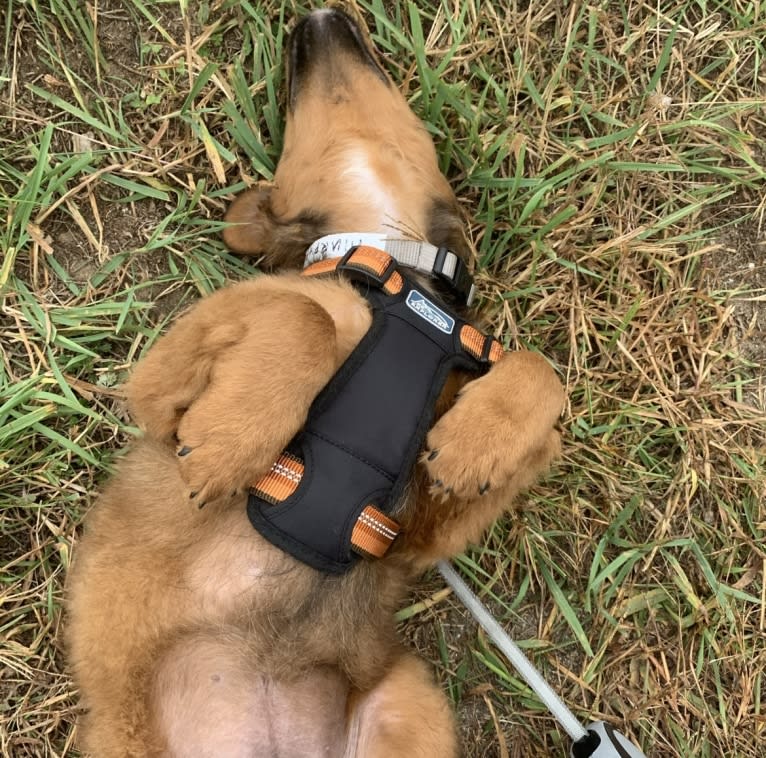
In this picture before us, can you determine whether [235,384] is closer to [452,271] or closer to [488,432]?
[488,432]

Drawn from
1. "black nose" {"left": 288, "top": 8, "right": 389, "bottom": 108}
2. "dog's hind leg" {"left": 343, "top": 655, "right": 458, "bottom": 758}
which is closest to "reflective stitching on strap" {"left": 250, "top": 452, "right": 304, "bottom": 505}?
"dog's hind leg" {"left": 343, "top": 655, "right": 458, "bottom": 758}

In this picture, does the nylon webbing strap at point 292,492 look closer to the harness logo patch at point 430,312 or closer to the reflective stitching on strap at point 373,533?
the reflective stitching on strap at point 373,533

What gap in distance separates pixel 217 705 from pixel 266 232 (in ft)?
5.66

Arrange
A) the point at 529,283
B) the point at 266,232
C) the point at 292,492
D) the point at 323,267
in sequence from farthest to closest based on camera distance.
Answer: the point at 529,283 < the point at 266,232 < the point at 323,267 < the point at 292,492

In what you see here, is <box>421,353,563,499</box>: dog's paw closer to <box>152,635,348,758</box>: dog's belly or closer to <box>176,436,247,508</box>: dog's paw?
<box>176,436,247,508</box>: dog's paw

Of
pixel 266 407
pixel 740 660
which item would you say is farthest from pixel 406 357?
pixel 740 660

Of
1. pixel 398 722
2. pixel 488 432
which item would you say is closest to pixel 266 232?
pixel 488 432

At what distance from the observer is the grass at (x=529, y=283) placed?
3016 millimetres

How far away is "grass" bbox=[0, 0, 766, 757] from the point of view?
3.02 metres

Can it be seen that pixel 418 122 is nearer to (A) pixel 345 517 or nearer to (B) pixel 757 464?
(A) pixel 345 517

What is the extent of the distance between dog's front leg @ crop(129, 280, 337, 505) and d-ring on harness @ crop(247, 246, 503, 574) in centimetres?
10

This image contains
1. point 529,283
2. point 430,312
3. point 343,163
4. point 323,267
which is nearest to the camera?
point 430,312

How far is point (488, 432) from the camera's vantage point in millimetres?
2350

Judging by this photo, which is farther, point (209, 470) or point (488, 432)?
point (488, 432)
